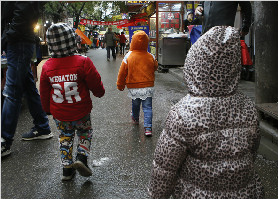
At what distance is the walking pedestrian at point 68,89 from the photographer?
290cm

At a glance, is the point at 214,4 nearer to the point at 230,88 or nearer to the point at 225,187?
the point at 230,88

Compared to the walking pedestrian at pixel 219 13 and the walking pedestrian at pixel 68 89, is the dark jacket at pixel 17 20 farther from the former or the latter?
the walking pedestrian at pixel 219 13

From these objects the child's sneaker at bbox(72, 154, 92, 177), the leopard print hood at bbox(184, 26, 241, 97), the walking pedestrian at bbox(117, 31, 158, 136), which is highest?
the leopard print hood at bbox(184, 26, 241, 97)

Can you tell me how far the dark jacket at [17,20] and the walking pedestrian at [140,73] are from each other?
52.8 inches

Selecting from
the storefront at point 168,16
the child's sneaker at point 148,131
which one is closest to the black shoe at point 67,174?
the child's sneaker at point 148,131

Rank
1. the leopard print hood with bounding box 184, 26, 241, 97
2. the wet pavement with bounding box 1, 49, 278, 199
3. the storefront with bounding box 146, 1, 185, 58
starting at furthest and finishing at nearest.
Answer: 1. the storefront with bounding box 146, 1, 185, 58
2. the wet pavement with bounding box 1, 49, 278, 199
3. the leopard print hood with bounding box 184, 26, 241, 97

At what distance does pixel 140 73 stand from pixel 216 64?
2.83m

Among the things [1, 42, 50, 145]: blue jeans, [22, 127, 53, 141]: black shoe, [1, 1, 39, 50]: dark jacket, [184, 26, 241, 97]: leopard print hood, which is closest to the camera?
[184, 26, 241, 97]: leopard print hood

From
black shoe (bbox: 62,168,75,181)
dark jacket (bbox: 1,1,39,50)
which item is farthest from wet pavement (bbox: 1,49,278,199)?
dark jacket (bbox: 1,1,39,50)

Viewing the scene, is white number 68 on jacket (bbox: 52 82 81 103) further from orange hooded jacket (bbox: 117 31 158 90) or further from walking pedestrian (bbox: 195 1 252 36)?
walking pedestrian (bbox: 195 1 252 36)

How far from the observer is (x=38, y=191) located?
113 inches

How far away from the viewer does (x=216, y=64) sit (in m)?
1.62

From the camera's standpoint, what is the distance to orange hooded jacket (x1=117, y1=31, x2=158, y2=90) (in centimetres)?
440

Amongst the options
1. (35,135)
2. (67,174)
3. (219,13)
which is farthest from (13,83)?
(219,13)
